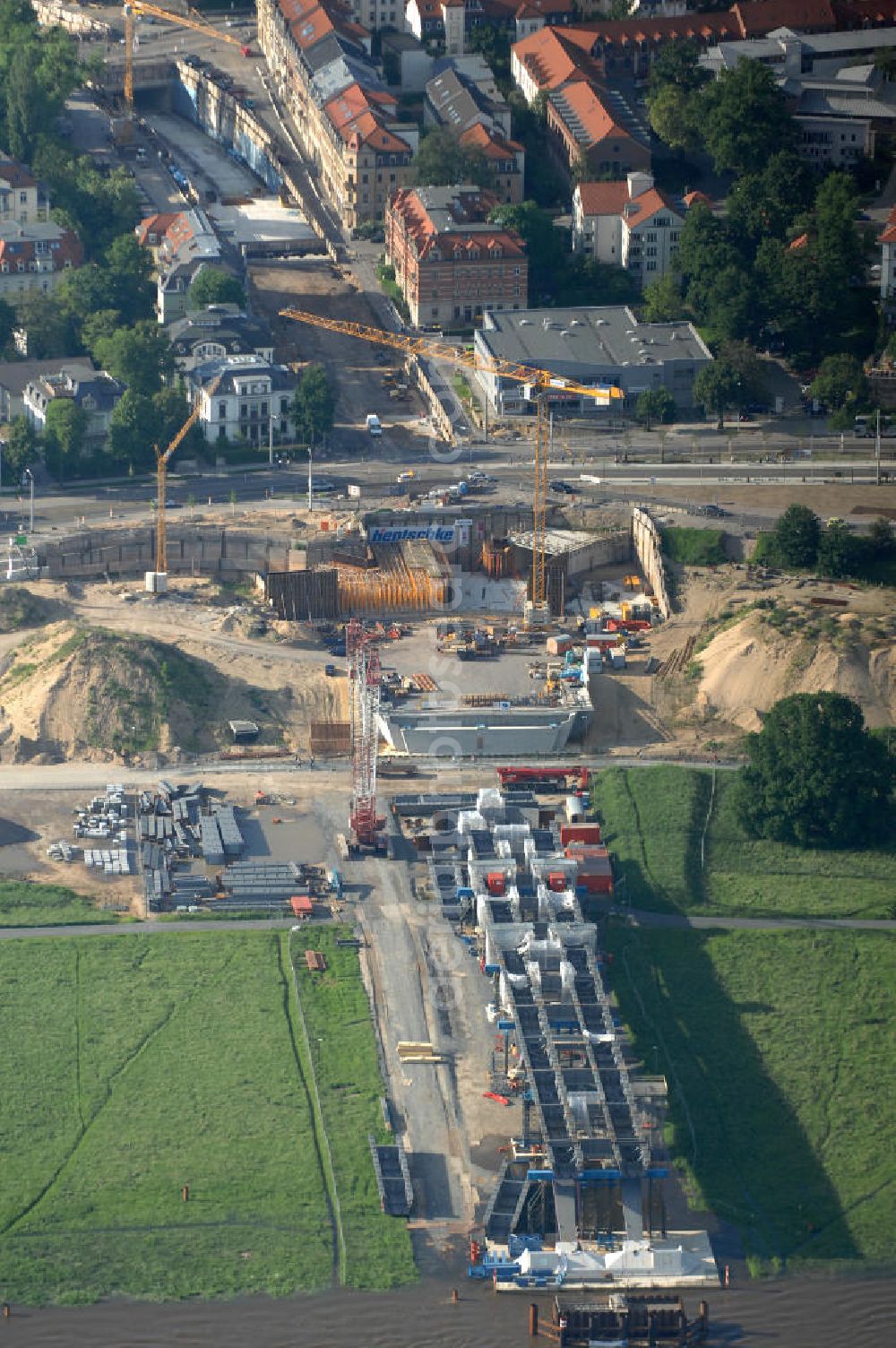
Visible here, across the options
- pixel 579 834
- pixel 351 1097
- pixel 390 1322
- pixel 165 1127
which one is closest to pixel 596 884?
pixel 579 834

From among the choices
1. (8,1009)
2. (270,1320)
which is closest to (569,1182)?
(270,1320)

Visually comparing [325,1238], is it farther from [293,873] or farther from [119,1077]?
[293,873]

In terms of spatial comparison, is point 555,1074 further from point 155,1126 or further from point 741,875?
point 741,875

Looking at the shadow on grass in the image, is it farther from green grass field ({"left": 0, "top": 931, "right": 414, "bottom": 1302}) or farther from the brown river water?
green grass field ({"left": 0, "top": 931, "right": 414, "bottom": 1302})

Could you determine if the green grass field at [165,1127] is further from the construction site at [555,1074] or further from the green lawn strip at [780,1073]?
the green lawn strip at [780,1073]

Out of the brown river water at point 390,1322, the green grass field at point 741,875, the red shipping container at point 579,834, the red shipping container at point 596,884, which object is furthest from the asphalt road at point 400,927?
the brown river water at point 390,1322

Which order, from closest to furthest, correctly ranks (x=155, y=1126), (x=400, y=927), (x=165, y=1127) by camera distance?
(x=165, y=1127) < (x=155, y=1126) < (x=400, y=927)
